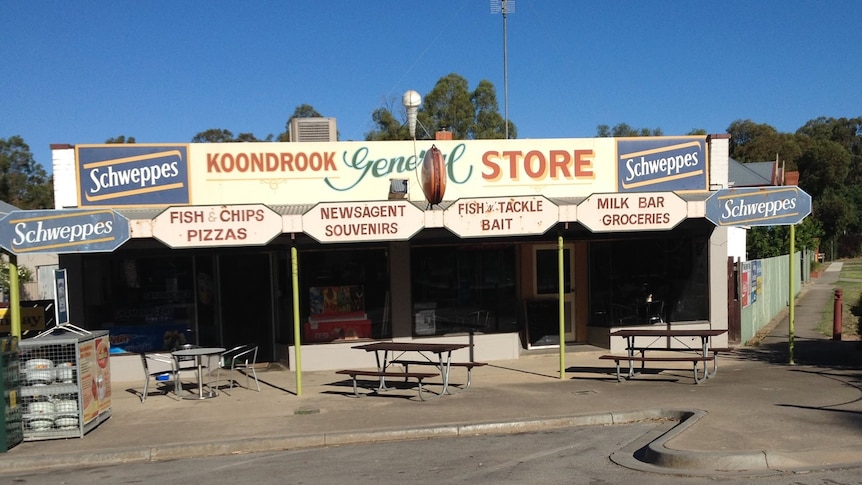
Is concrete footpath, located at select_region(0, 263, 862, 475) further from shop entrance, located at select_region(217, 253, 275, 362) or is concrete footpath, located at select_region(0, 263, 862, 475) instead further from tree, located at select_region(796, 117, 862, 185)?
tree, located at select_region(796, 117, 862, 185)

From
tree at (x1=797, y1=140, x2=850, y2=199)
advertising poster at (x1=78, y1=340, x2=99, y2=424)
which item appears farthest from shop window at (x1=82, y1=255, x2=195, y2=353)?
tree at (x1=797, y1=140, x2=850, y2=199)

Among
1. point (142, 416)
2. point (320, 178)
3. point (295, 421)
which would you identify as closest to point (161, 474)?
point (295, 421)

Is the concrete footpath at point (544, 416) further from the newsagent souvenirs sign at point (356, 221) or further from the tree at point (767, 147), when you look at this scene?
the tree at point (767, 147)

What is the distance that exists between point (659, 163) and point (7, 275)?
1834cm

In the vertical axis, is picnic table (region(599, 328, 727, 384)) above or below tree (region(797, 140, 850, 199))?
below

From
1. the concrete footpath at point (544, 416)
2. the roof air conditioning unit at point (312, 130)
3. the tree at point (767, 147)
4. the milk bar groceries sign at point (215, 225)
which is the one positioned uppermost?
the tree at point (767, 147)

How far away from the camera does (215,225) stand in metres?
11.6

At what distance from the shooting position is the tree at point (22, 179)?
54.8 meters

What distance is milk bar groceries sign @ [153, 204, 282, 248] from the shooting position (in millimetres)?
11492

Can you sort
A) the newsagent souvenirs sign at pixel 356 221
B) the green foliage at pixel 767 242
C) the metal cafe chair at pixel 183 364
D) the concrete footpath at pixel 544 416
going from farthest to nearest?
1. the green foliage at pixel 767 242
2. the metal cafe chair at pixel 183 364
3. the newsagent souvenirs sign at pixel 356 221
4. the concrete footpath at pixel 544 416

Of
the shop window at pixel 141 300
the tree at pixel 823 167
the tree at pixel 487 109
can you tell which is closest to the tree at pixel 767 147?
the tree at pixel 823 167

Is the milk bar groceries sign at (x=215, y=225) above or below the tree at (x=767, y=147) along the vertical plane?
below

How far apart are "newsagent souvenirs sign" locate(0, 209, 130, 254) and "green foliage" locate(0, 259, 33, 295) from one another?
12.8 meters

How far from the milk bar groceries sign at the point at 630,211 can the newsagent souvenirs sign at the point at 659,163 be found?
237 cm
